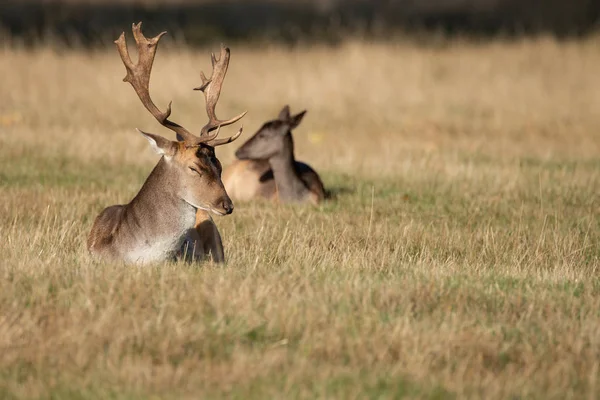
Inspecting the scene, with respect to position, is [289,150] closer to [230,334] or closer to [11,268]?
[11,268]

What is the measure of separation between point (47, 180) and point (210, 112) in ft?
16.8

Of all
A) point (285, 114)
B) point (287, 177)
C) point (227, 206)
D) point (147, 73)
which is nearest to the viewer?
point (227, 206)

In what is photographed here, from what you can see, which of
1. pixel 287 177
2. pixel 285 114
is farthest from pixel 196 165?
pixel 285 114

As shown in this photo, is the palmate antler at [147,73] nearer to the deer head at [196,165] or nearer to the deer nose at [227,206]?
the deer head at [196,165]

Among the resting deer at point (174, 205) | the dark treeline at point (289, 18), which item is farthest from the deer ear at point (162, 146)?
the dark treeline at point (289, 18)

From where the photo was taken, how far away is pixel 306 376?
5957mm

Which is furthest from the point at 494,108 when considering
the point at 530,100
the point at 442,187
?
the point at 442,187

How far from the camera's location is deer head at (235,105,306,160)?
1342cm

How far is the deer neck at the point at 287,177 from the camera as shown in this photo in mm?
13023

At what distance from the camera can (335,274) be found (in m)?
8.13

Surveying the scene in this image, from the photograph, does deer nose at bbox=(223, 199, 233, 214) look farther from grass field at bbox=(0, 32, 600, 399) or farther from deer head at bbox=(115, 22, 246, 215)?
grass field at bbox=(0, 32, 600, 399)

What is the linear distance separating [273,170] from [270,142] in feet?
1.11

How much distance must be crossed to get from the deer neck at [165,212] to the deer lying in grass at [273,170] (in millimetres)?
4862

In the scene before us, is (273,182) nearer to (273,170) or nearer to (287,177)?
(273,170)
